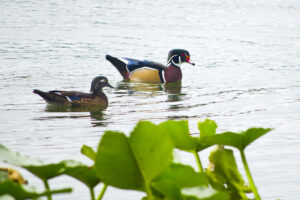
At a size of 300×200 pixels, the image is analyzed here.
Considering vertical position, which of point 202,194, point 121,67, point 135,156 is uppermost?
point 135,156

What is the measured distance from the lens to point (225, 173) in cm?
271

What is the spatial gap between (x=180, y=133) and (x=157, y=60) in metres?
16.0

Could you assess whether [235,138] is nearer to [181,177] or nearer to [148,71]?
[181,177]

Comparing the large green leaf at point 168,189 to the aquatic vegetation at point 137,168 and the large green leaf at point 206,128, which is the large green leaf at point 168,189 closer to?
the aquatic vegetation at point 137,168

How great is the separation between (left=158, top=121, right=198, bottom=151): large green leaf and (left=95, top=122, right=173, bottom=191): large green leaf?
461 millimetres

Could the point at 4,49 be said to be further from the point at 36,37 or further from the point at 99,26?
the point at 99,26

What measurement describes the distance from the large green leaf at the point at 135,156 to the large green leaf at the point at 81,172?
0.08 m

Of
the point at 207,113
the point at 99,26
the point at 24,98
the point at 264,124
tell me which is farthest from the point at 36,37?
the point at 264,124

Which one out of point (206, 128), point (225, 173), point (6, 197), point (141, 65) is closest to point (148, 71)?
point (141, 65)

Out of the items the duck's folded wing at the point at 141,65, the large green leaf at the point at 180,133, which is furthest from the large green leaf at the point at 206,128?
the duck's folded wing at the point at 141,65

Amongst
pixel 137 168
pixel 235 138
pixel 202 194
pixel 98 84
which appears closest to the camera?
pixel 202 194

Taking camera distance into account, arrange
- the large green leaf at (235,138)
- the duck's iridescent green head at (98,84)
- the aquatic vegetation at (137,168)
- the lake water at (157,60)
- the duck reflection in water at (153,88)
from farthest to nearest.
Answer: the duck reflection in water at (153,88) < the duck's iridescent green head at (98,84) < the lake water at (157,60) < the large green leaf at (235,138) < the aquatic vegetation at (137,168)

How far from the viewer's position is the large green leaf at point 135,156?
1910mm

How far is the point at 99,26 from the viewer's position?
2339cm
